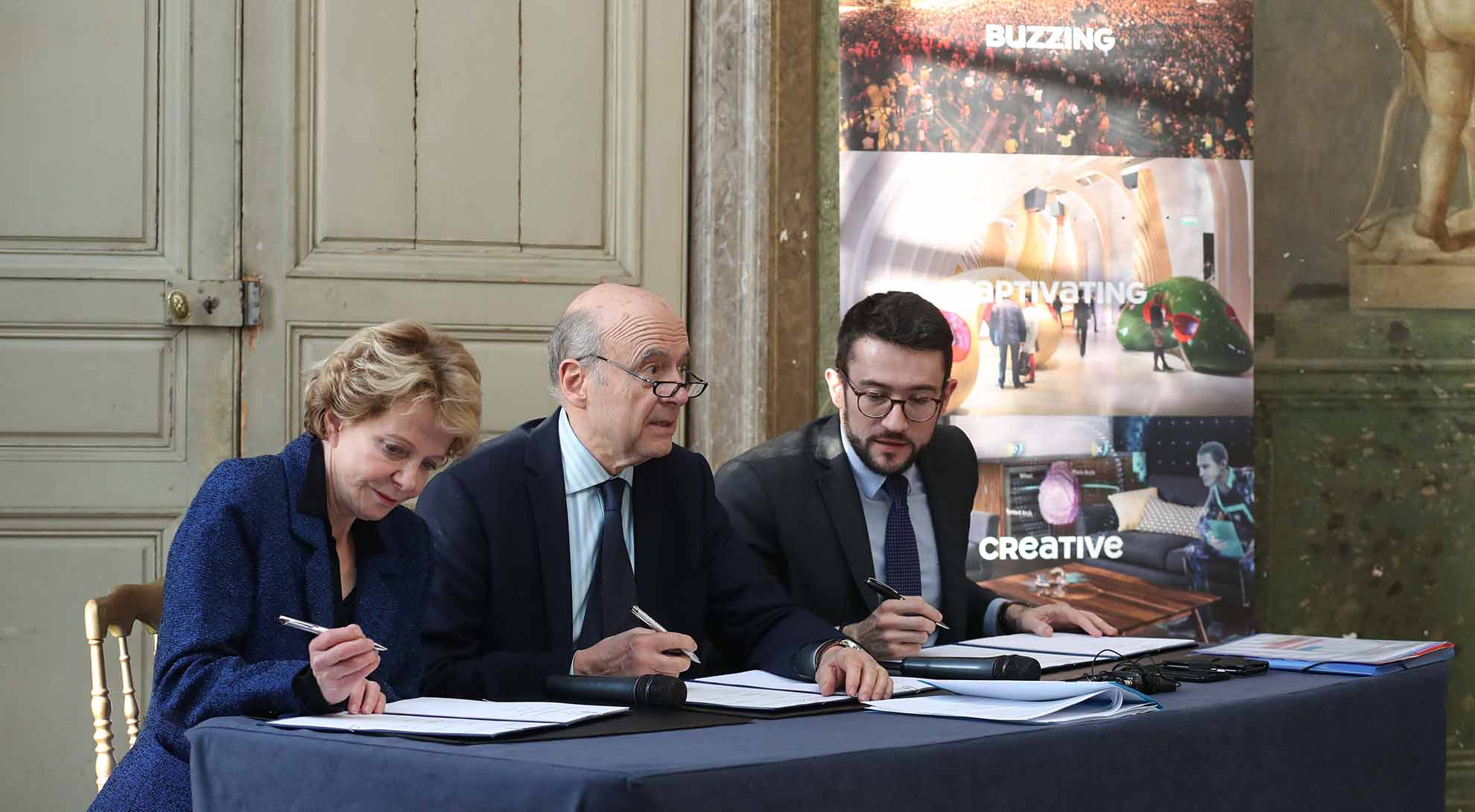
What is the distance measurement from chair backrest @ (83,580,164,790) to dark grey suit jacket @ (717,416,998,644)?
41.9 inches

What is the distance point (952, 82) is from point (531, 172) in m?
1.09

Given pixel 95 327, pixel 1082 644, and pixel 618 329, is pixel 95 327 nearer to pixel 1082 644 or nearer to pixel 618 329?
pixel 618 329

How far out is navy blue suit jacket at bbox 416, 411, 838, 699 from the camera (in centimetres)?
227

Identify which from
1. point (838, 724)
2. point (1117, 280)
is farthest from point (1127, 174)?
point (838, 724)

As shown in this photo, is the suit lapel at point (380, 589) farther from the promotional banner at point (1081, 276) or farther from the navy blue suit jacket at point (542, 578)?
the promotional banner at point (1081, 276)

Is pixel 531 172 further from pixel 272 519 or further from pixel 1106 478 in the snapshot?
pixel 272 519

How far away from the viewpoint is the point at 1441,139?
4164 mm

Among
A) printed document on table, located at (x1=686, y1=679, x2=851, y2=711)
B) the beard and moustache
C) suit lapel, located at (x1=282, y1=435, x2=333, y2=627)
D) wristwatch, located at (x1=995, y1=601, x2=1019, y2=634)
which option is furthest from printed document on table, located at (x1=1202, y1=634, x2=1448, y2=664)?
suit lapel, located at (x1=282, y1=435, x2=333, y2=627)

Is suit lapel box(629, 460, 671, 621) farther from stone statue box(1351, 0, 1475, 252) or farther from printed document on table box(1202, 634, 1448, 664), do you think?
stone statue box(1351, 0, 1475, 252)

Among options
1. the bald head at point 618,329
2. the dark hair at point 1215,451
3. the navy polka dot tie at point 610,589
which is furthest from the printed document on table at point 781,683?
the dark hair at point 1215,451

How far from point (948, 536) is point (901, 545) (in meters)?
0.14

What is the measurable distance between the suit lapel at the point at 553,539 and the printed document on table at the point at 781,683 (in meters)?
0.37

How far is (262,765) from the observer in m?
1.60

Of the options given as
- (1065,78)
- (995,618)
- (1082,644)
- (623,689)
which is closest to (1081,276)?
(1065,78)
